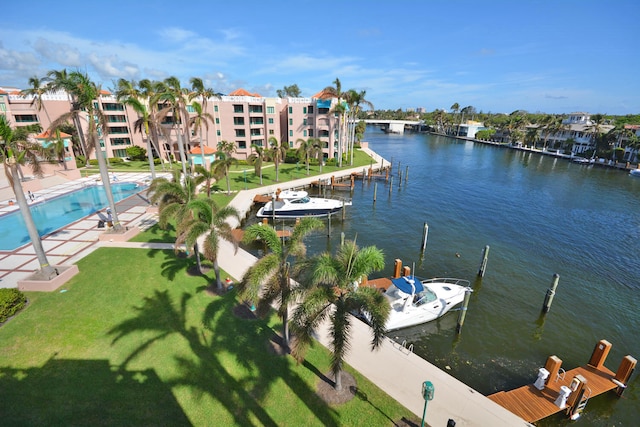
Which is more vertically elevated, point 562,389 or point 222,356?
point 222,356

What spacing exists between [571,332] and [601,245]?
781 inches

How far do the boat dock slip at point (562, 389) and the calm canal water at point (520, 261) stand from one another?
2.20 ft

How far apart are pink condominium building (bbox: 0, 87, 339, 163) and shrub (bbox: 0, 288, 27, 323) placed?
4729 centimetres

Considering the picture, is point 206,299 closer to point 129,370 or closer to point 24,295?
point 129,370

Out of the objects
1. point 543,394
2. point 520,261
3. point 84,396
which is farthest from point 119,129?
point 543,394

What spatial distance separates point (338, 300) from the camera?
11.1 metres

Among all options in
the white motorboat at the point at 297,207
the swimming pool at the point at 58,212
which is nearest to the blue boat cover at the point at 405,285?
the white motorboat at the point at 297,207

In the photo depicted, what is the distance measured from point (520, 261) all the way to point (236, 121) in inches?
2253

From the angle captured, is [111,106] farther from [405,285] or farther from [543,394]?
[543,394]

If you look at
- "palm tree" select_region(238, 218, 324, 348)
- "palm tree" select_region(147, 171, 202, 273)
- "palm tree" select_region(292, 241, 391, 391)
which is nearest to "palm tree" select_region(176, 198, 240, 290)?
"palm tree" select_region(147, 171, 202, 273)

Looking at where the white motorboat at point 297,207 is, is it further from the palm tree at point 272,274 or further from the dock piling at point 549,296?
the dock piling at point 549,296

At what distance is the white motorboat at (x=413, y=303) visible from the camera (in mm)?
19172

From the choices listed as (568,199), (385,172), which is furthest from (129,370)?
(568,199)

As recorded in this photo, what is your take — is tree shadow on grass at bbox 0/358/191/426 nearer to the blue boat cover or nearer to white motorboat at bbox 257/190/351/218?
the blue boat cover
